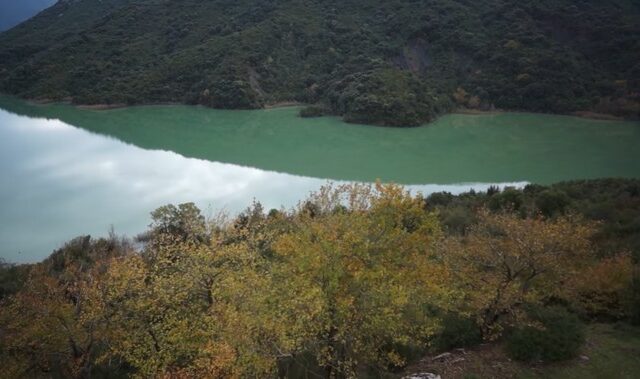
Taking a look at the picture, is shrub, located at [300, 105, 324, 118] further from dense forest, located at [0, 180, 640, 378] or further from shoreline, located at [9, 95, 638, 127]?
dense forest, located at [0, 180, 640, 378]

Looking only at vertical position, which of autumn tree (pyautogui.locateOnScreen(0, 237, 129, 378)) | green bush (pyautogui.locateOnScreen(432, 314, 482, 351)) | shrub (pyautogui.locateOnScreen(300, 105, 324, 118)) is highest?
shrub (pyautogui.locateOnScreen(300, 105, 324, 118))

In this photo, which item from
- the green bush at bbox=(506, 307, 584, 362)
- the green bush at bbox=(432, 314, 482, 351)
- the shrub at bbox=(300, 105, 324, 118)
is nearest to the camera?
the green bush at bbox=(506, 307, 584, 362)

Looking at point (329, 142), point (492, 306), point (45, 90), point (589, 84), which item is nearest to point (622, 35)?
point (589, 84)

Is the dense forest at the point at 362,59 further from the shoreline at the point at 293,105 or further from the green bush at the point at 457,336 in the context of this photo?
the green bush at the point at 457,336

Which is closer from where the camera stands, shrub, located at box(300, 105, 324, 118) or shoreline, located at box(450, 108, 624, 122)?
shoreline, located at box(450, 108, 624, 122)

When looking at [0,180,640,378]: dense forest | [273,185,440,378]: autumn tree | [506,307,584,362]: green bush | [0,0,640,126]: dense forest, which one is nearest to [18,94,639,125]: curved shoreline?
[0,0,640,126]: dense forest

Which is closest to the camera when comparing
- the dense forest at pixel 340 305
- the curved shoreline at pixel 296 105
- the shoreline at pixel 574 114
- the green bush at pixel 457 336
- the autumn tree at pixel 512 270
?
the dense forest at pixel 340 305

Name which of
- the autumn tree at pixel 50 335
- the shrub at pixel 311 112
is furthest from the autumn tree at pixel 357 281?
the shrub at pixel 311 112
